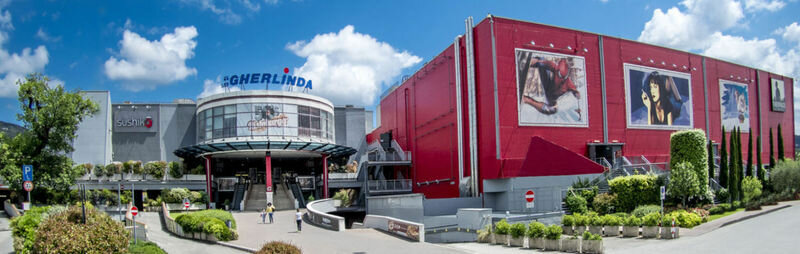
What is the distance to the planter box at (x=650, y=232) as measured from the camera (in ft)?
79.8

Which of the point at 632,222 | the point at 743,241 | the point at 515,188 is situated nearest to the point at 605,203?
the point at 515,188

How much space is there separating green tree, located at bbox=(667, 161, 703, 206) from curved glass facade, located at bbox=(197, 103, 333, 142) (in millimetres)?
32759

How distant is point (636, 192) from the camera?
108ft

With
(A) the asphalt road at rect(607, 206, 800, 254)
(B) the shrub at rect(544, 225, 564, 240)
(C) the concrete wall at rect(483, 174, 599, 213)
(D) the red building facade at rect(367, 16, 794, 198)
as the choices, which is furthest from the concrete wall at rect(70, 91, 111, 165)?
(A) the asphalt road at rect(607, 206, 800, 254)

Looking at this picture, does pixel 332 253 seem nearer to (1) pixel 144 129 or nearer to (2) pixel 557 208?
(2) pixel 557 208

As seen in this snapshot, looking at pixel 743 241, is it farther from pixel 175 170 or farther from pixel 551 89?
pixel 175 170

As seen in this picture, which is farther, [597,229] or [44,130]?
[44,130]

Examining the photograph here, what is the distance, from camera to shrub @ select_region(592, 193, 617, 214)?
33.6 m

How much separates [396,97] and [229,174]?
19.6 meters

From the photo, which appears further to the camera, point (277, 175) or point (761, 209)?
point (277, 175)

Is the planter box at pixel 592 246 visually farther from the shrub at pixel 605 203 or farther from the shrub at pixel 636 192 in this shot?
the shrub at pixel 605 203

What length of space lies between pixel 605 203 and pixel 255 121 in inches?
1243

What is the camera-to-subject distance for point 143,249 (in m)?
19.8

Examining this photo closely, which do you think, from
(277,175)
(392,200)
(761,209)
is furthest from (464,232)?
(277,175)
